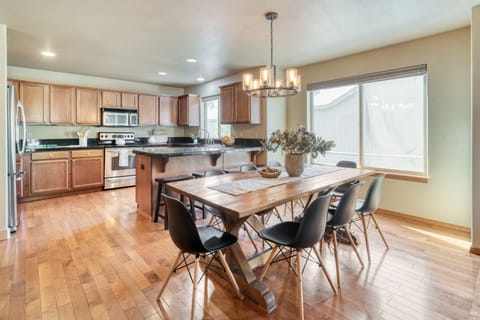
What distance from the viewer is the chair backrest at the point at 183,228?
5.42 ft

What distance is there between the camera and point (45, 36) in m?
3.39

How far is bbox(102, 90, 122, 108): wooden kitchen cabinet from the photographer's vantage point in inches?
224

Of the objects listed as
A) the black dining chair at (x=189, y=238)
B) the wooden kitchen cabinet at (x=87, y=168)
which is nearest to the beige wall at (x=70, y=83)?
the wooden kitchen cabinet at (x=87, y=168)

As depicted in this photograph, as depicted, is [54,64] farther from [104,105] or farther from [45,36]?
[45,36]

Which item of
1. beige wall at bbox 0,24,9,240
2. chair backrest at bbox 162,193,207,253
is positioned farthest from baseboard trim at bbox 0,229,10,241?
chair backrest at bbox 162,193,207,253

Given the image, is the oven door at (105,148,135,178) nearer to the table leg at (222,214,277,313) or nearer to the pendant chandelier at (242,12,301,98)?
the pendant chandelier at (242,12,301,98)

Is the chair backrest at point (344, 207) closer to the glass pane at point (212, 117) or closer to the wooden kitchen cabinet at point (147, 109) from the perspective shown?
the glass pane at point (212, 117)

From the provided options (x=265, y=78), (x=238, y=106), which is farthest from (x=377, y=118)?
(x=238, y=106)

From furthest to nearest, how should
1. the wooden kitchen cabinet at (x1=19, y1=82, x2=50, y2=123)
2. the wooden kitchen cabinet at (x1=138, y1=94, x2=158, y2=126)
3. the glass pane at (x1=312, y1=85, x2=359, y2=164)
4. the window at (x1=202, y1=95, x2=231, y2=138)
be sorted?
the wooden kitchen cabinet at (x1=138, y1=94, x2=158, y2=126)
the window at (x1=202, y1=95, x2=231, y2=138)
the wooden kitchen cabinet at (x1=19, y1=82, x2=50, y2=123)
the glass pane at (x1=312, y1=85, x2=359, y2=164)

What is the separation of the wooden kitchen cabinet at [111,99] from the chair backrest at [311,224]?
5.45 meters

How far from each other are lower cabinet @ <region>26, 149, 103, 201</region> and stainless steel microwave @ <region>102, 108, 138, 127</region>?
80cm

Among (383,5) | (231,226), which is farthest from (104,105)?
(383,5)

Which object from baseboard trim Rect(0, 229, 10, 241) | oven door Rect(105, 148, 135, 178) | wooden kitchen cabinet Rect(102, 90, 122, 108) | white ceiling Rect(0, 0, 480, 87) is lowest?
baseboard trim Rect(0, 229, 10, 241)

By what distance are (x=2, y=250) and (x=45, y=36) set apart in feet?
8.77
